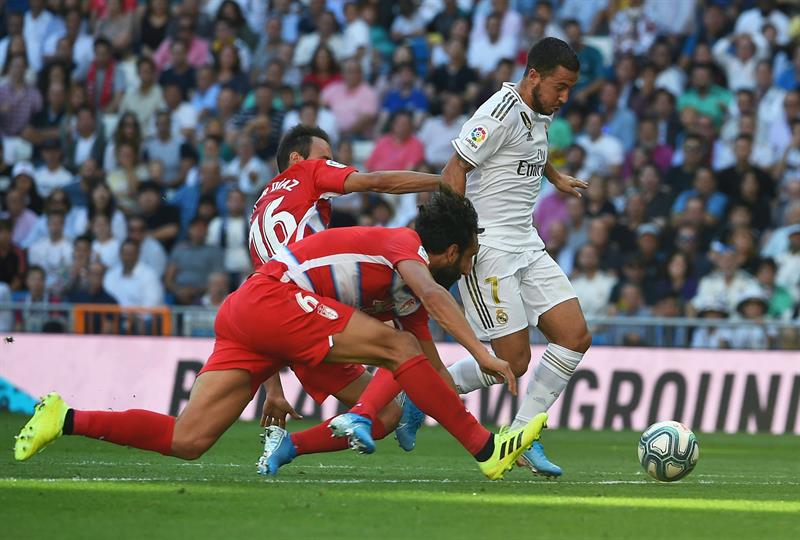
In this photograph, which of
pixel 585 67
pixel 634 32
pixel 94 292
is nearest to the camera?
pixel 94 292

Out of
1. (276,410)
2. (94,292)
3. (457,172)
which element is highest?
(457,172)

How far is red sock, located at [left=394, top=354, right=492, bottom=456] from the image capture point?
7.86 meters

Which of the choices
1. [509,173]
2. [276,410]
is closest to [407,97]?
[509,173]

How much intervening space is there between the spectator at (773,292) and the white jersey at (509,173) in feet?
24.4

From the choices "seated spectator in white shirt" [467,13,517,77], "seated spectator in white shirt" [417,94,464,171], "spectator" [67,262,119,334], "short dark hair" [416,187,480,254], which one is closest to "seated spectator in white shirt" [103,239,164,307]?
"spectator" [67,262,119,334]

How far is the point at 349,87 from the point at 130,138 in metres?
3.02

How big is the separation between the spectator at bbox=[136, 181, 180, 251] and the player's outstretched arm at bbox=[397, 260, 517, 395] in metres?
11.4

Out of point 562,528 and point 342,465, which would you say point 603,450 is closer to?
point 342,465

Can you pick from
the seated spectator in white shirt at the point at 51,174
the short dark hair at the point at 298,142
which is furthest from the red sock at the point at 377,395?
the seated spectator in white shirt at the point at 51,174

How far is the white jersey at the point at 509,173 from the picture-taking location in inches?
374

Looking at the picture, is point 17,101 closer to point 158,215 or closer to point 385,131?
point 158,215

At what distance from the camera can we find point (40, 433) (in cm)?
778

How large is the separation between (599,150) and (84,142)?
7.08 m

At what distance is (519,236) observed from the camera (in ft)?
31.8
